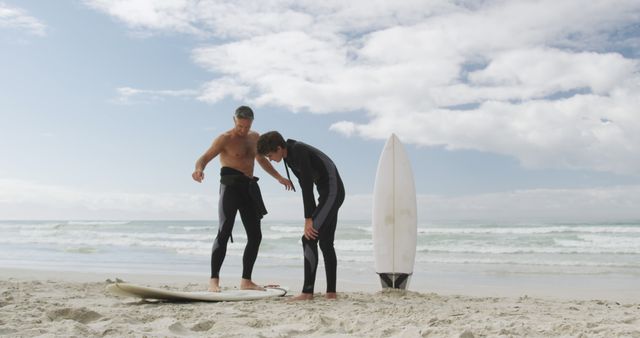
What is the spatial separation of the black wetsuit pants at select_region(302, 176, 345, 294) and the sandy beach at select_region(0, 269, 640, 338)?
0.26 m

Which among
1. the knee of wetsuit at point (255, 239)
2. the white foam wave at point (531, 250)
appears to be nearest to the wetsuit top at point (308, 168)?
the knee of wetsuit at point (255, 239)

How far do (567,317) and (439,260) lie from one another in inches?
281

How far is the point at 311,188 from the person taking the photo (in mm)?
4078

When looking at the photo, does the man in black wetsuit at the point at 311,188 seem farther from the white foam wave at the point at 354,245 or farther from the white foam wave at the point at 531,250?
the white foam wave at the point at 354,245

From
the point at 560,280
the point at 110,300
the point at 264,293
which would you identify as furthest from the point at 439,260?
the point at 110,300

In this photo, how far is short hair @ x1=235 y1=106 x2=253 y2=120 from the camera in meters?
4.48

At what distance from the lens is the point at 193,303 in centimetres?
430

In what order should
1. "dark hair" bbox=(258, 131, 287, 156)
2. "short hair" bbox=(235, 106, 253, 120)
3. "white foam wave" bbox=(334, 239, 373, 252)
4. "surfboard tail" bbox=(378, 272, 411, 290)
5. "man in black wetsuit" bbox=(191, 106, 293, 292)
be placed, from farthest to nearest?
"white foam wave" bbox=(334, 239, 373, 252)
"surfboard tail" bbox=(378, 272, 411, 290)
"man in black wetsuit" bbox=(191, 106, 293, 292)
"short hair" bbox=(235, 106, 253, 120)
"dark hair" bbox=(258, 131, 287, 156)

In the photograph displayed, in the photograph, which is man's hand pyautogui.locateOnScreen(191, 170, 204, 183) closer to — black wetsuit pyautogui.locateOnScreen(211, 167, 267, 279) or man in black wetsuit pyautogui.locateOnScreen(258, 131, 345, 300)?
black wetsuit pyautogui.locateOnScreen(211, 167, 267, 279)

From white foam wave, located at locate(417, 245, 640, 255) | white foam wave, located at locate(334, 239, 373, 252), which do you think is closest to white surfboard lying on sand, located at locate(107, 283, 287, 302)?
white foam wave, located at locate(417, 245, 640, 255)

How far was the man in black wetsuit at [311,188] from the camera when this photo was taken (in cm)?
399

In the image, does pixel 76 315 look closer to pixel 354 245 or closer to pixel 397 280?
pixel 397 280

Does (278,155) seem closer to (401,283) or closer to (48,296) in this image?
(401,283)

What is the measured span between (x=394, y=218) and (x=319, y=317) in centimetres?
203
